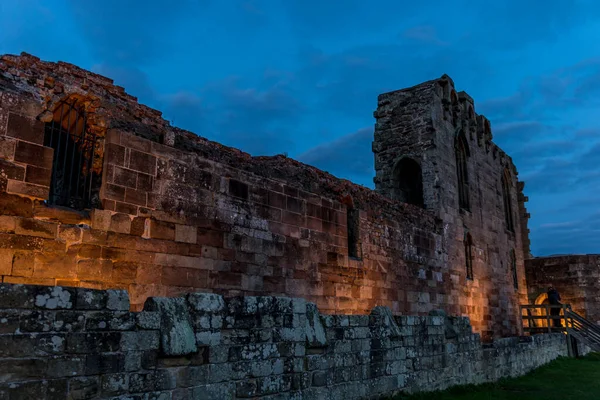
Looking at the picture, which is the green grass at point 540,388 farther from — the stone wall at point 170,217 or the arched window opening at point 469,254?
the arched window opening at point 469,254

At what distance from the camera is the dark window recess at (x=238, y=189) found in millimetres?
9320

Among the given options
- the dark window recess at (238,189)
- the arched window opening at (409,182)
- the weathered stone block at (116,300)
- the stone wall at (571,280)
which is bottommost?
the weathered stone block at (116,300)

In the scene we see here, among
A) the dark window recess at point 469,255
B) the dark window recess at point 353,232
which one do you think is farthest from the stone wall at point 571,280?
the dark window recess at point 353,232

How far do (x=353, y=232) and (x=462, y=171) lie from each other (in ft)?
26.3

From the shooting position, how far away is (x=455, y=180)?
58.5ft

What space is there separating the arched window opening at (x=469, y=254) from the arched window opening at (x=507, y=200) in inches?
213

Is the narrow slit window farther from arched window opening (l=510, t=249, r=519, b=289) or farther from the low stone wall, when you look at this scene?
arched window opening (l=510, t=249, r=519, b=289)

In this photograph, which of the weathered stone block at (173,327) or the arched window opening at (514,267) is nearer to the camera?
the weathered stone block at (173,327)

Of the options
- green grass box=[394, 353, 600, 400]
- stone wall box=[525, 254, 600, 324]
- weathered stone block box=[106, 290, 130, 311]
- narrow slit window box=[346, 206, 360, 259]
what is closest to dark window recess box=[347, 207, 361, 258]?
narrow slit window box=[346, 206, 360, 259]

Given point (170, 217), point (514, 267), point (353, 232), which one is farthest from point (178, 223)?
point (514, 267)

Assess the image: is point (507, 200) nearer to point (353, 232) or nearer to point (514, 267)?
point (514, 267)

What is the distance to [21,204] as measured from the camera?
6.52 meters

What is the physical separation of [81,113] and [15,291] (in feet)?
15.3

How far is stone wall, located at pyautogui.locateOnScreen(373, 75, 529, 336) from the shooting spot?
16742 millimetres
